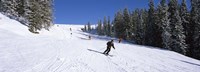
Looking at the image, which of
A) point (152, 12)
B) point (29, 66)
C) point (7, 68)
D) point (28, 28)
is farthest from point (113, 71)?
point (152, 12)

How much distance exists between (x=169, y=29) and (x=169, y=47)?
411 centimetres

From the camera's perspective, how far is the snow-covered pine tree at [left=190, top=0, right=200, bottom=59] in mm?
44159

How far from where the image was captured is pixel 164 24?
155ft

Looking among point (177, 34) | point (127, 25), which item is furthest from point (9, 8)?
point (127, 25)

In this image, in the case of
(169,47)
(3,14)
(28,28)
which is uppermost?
(3,14)

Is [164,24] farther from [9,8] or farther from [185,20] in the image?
[9,8]

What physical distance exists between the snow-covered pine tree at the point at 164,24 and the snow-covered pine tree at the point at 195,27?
5.25 metres

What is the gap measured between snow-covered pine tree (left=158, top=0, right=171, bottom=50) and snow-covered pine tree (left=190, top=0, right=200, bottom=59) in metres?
5.25

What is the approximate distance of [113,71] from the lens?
1259 cm

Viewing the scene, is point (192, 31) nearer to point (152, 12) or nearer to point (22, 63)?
point (152, 12)

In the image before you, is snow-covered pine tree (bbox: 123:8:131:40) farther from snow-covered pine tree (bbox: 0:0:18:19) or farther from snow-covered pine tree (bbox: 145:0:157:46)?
snow-covered pine tree (bbox: 0:0:18:19)

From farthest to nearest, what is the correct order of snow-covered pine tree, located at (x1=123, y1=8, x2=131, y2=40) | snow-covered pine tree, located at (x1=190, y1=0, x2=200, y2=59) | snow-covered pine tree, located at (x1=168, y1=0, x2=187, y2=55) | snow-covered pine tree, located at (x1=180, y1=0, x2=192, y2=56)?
snow-covered pine tree, located at (x1=123, y1=8, x2=131, y2=40) < snow-covered pine tree, located at (x1=180, y1=0, x2=192, y2=56) < snow-covered pine tree, located at (x1=190, y1=0, x2=200, y2=59) < snow-covered pine tree, located at (x1=168, y1=0, x2=187, y2=55)

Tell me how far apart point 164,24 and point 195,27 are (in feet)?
21.7

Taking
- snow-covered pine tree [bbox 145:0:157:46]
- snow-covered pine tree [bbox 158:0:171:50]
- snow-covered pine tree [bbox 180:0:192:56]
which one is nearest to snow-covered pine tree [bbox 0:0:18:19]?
snow-covered pine tree [bbox 158:0:171:50]
